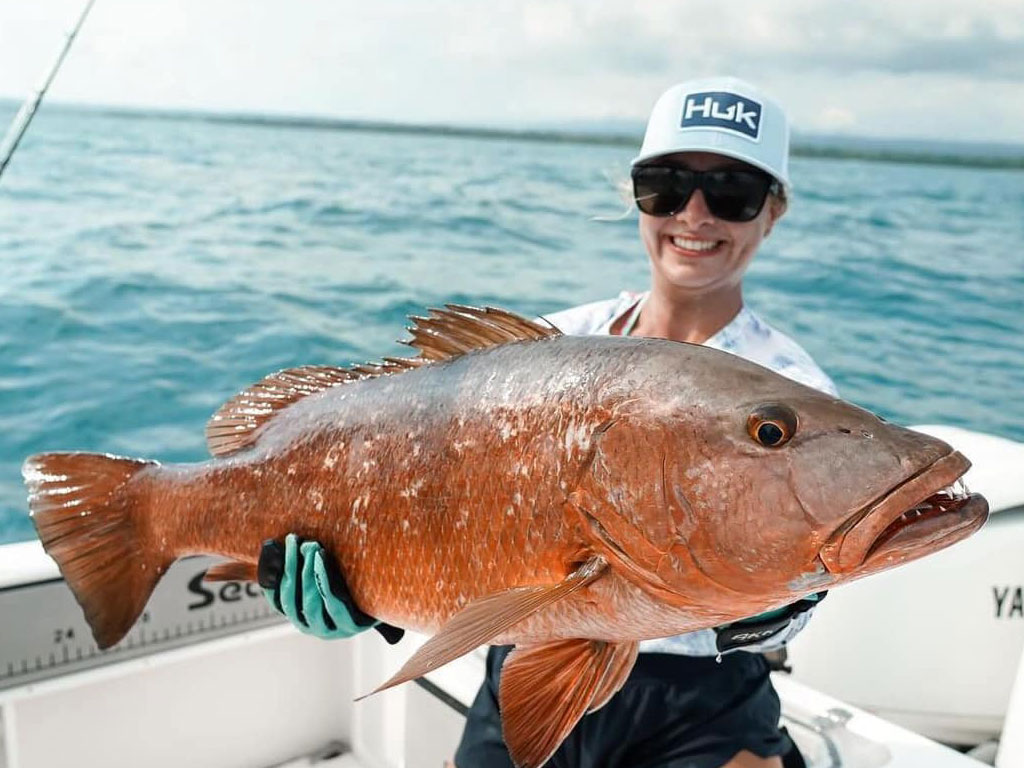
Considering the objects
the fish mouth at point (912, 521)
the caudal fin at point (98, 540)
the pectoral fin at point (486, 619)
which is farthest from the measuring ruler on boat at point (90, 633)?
the fish mouth at point (912, 521)

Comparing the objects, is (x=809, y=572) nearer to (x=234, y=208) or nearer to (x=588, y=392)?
(x=588, y=392)

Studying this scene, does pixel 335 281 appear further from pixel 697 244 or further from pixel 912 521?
pixel 912 521

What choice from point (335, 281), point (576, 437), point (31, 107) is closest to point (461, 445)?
point (576, 437)

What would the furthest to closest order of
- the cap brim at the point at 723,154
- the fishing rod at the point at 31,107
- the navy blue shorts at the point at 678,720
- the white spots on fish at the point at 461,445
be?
the fishing rod at the point at 31,107 → the cap brim at the point at 723,154 → the navy blue shorts at the point at 678,720 → the white spots on fish at the point at 461,445

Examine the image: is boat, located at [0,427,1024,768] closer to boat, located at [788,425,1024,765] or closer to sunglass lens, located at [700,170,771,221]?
boat, located at [788,425,1024,765]

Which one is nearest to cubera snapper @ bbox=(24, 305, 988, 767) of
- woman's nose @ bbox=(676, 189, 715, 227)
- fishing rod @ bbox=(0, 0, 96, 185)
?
woman's nose @ bbox=(676, 189, 715, 227)

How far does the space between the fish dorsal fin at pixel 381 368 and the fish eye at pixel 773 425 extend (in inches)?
16.4

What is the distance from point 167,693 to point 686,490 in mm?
2459

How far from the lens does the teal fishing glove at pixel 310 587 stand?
5.50 feet

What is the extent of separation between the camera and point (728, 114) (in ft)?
7.46

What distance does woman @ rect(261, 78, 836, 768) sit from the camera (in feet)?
6.94

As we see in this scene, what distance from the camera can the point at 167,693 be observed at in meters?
3.10

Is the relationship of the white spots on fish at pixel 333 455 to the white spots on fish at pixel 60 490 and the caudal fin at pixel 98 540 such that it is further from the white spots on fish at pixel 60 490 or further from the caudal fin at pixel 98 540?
the white spots on fish at pixel 60 490

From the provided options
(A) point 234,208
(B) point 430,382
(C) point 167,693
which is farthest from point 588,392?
(A) point 234,208
